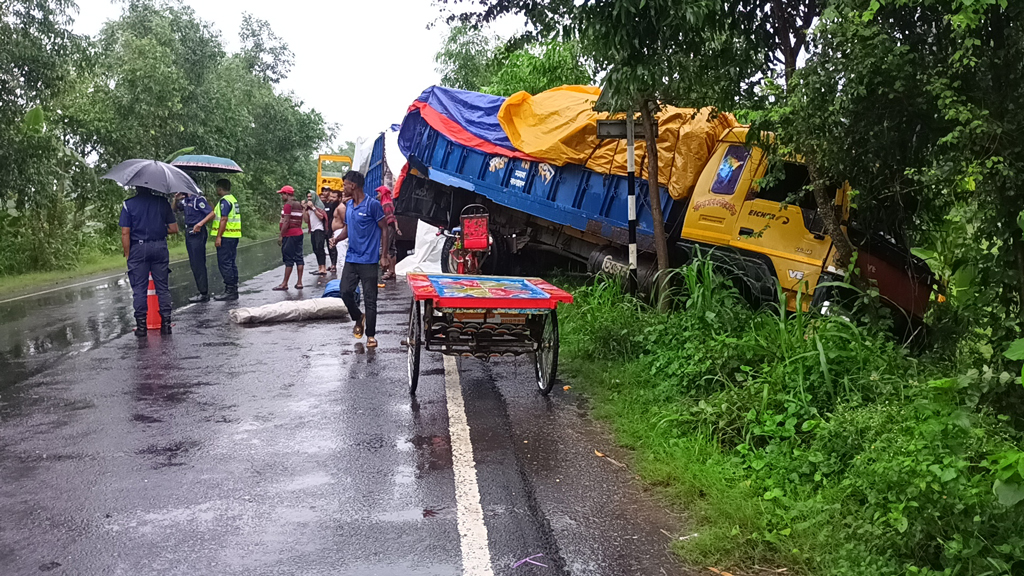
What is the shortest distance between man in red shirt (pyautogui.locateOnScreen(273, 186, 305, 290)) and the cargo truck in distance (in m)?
1.89

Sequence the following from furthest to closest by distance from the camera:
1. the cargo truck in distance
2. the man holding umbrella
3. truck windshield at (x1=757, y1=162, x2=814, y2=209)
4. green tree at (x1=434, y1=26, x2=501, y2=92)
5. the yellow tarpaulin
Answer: green tree at (x1=434, y1=26, x2=501, y2=92), the man holding umbrella, the yellow tarpaulin, truck windshield at (x1=757, y1=162, x2=814, y2=209), the cargo truck in distance

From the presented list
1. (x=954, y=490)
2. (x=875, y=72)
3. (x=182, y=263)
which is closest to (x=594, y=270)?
(x=875, y=72)

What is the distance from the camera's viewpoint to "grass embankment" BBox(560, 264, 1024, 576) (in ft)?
→ 12.7

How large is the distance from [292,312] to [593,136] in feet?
15.2

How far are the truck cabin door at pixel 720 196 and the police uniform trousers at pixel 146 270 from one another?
626cm

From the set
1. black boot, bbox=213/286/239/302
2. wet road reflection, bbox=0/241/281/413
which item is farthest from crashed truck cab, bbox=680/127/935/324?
black boot, bbox=213/286/239/302

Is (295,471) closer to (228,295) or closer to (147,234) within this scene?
(147,234)

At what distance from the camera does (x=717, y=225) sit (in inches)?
390

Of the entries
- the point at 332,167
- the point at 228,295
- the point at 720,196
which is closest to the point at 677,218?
the point at 720,196

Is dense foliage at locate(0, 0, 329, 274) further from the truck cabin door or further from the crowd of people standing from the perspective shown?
the truck cabin door

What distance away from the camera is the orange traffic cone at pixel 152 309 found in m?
10.9

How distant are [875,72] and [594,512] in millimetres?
3400

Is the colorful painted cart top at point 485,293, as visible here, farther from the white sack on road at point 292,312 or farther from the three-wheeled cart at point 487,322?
the white sack on road at point 292,312

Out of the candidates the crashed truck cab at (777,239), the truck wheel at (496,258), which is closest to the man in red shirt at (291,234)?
the truck wheel at (496,258)
